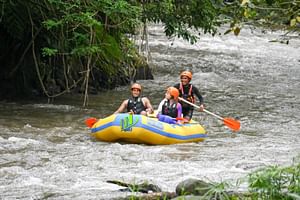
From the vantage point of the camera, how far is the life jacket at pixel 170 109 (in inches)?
439

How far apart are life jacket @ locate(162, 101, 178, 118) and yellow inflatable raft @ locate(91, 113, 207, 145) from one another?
48 cm

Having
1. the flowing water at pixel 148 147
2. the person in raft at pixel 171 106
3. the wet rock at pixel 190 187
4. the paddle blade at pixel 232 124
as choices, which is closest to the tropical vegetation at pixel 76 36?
the flowing water at pixel 148 147

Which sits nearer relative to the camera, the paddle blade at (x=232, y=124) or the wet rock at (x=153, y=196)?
the wet rock at (x=153, y=196)

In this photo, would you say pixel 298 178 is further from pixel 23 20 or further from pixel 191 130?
pixel 23 20

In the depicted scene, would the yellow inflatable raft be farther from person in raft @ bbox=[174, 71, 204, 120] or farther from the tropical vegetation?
the tropical vegetation

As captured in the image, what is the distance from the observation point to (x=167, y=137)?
10469 mm

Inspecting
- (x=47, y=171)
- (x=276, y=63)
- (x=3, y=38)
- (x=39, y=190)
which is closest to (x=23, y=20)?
(x=3, y=38)

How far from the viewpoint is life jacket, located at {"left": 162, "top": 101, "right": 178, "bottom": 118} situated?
36.6 feet

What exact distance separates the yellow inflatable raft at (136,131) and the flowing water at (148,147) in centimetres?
15

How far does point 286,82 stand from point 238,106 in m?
4.78

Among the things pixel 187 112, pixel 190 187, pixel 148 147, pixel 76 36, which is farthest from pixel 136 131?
pixel 190 187

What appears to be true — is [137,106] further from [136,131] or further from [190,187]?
[190,187]

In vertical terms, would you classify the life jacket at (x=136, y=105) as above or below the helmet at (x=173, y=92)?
below

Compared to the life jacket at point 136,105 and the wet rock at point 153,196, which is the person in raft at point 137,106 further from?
the wet rock at point 153,196
